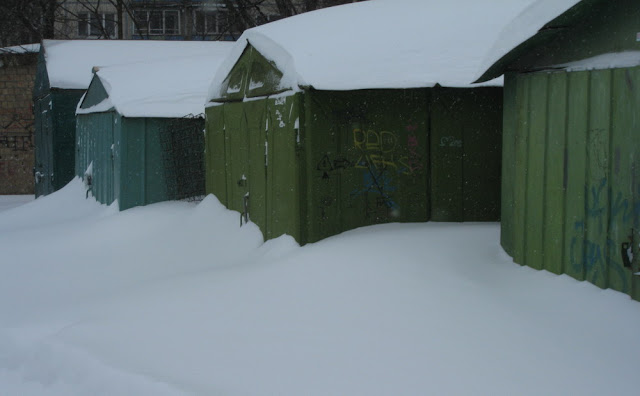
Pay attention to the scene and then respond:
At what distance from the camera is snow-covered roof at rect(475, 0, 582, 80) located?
5543 mm

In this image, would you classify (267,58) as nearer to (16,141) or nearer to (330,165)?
(330,165)

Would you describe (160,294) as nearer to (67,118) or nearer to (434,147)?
(434,147)

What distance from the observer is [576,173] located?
5.64 metres

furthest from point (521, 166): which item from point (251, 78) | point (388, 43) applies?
point (251, 78)

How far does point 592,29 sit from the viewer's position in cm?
556

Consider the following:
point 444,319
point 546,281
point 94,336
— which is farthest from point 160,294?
point 546,281

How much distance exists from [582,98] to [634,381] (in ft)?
6.66

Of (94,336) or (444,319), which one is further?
(94,336)

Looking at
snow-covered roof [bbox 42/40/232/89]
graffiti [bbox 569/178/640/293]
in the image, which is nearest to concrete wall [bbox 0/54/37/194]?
snow-covered roof [bbox 42/40/232/89]

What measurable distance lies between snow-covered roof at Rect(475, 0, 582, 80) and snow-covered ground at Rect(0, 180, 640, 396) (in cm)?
171

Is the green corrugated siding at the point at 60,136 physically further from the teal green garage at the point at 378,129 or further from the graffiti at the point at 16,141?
the teal green garage at the point at 378,129

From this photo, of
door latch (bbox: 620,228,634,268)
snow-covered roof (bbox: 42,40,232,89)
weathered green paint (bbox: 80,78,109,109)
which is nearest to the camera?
door latch (bbox: 620,228,634,268)

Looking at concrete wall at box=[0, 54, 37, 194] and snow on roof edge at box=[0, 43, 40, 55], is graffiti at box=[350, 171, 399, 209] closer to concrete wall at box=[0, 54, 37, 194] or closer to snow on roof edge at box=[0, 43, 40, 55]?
concrete wall at box=[0, 54, 37, 194]

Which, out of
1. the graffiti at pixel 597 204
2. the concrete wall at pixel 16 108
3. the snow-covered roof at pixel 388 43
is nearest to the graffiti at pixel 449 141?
the snow-covered roof at pixel 388 43
